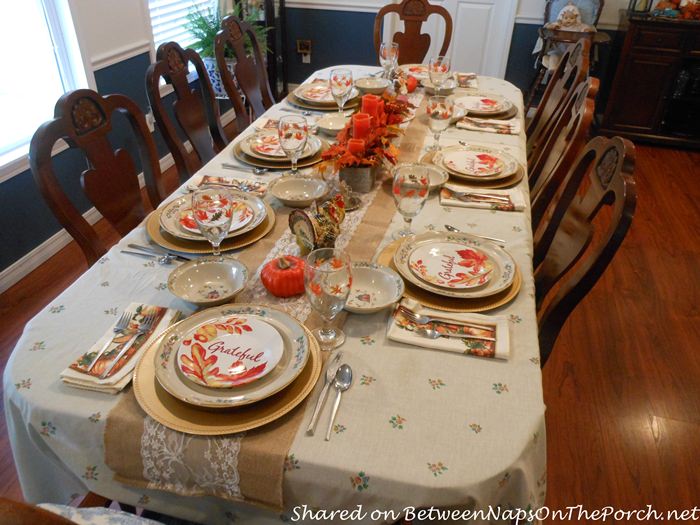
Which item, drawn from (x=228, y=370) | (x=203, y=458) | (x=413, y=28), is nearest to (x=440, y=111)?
(x=228, y=370)

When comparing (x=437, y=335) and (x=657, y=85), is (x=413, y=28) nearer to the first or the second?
(x=657, y=85)

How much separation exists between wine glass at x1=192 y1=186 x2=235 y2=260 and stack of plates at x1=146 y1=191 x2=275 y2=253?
3.9 inches

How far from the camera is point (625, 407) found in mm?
1874

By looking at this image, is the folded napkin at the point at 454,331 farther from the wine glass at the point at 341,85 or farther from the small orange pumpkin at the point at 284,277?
the wine glass at the point at 341,85

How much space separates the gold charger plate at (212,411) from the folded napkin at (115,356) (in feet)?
0.10

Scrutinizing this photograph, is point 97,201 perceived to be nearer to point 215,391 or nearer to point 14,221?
point 215,391

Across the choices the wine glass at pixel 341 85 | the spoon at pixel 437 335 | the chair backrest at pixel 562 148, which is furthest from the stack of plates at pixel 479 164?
the spoon at pixel 437 335

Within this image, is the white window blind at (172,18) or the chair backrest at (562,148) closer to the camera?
the chair backrest at (562,148)

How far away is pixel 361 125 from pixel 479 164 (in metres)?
0.42

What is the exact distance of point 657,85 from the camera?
3.60m

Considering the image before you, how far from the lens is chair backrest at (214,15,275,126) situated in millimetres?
2178

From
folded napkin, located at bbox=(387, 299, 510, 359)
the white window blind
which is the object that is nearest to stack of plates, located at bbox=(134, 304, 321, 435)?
folded napkin, located at bbox=(387, 299, 510, 359)

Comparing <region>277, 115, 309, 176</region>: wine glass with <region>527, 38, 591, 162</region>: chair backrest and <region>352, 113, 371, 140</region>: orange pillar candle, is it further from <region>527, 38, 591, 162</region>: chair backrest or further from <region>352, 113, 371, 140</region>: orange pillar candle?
<region>527, 38, 591, 162</region>: chair backrest

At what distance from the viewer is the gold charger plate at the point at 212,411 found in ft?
2.63
